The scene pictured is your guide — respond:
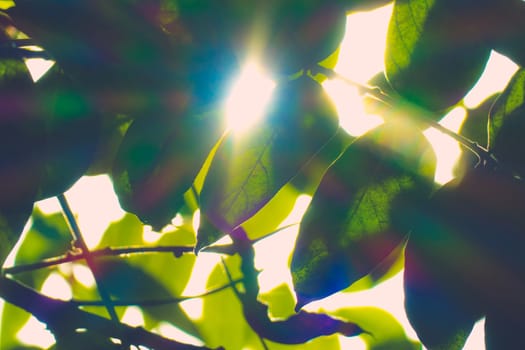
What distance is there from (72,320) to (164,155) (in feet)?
1.25

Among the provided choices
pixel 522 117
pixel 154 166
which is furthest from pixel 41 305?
pixel 522 117

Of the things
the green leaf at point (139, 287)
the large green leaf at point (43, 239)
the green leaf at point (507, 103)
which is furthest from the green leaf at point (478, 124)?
the large green leaf at point (43, 239)

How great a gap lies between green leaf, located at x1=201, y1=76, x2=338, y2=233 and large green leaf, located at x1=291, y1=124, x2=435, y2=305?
0.21 ft

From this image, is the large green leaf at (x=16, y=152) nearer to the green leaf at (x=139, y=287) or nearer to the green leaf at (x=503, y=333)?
the green leaf at (x=503, y=333)

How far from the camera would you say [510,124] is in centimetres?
82

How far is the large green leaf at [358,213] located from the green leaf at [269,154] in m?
0.07

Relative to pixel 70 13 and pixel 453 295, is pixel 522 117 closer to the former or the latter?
Answer: pixel 453 295

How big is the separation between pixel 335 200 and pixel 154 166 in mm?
261

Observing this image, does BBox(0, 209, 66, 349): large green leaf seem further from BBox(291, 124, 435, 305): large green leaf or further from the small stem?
BBox(291, 124, 435, 305): large green leaf

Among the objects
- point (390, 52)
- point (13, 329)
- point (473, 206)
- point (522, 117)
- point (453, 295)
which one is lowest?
point (453, 295)

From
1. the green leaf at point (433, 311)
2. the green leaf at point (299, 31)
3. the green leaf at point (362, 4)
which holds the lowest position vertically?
the green leaf at point (433, 311)

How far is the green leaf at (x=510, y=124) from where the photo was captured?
81 centimetres

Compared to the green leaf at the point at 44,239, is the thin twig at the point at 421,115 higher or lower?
lower

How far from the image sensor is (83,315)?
954mm
